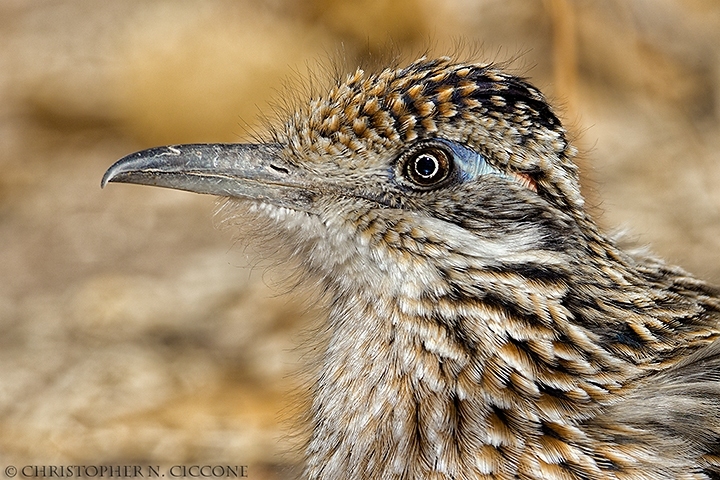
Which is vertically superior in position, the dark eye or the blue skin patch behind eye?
the blue skin patch behind eye

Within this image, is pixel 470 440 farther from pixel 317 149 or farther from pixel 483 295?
pixel 317 149

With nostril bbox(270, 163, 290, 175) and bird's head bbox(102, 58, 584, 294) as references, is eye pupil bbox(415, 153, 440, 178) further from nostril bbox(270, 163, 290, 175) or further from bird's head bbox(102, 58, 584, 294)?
nostril bbox(270, 163, 290, 175)

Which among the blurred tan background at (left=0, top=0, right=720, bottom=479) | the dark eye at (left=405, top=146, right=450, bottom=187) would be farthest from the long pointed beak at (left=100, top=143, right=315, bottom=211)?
the blurred tan background at (left=0, top=0, right=720, bottom=479)

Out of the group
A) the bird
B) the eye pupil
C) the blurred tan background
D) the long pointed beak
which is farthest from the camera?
the blurred tan background

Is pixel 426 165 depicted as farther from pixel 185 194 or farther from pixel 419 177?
pixel 185 194

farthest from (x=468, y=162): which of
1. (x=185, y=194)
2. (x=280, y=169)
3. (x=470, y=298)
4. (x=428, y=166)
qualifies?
(x=185, y=194)

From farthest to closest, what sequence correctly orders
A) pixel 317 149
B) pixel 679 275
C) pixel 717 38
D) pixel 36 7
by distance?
pixel 36 7 → pixel 717 38 → pixel 679 275 → pixel 317 149

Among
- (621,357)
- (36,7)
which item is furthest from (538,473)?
(36,7)

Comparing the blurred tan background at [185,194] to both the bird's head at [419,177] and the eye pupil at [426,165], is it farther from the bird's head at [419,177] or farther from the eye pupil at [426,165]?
the eye pupil at [426,165]
